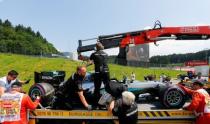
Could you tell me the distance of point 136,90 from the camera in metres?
11.7

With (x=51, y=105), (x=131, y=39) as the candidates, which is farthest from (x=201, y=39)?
(x=51, y=105)

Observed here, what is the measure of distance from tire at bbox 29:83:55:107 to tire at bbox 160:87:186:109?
2.82 meters

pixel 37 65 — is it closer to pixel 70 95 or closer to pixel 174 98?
pixel 174 98

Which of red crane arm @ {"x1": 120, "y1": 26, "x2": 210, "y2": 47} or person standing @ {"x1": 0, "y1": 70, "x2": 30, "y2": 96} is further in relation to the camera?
red crane arm @ {"x1": 120, "y1": 26, "x2": 210, "y2": 47}

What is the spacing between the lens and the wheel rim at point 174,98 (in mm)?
10884

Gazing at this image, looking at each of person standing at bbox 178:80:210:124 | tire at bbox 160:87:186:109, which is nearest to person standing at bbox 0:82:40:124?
person standing at bbox 178:80:210:124

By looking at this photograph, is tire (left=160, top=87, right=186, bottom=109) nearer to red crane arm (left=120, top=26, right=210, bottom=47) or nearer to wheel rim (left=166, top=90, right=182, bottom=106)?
wheel rim (left=166, top=90, right=182, bottom=106)

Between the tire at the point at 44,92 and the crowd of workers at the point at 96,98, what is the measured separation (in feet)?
2.66

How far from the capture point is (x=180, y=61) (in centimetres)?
13450

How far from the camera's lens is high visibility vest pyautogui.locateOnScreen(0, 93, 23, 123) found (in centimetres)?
845

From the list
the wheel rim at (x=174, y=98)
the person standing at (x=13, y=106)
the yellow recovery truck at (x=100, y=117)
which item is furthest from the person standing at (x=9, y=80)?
the wheel rim at (x=174, y=98)

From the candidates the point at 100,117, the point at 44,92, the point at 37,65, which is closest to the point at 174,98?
the point at 100,117

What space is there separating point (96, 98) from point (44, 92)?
140 centimetres

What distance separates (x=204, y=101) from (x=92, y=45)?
615 cm
